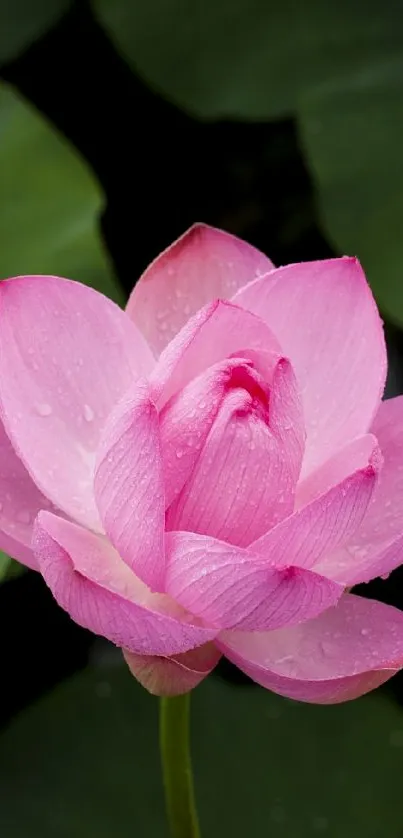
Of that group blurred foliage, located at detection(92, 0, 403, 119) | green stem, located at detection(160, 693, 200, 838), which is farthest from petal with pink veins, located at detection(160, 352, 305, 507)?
A: blurred foliage, located at detection(92, 0, 403, 119)

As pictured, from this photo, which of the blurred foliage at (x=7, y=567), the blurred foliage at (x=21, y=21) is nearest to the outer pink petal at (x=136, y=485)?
the blurred foliage at (x=7, y=567)

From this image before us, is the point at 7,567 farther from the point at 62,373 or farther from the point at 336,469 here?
the point at 336,469

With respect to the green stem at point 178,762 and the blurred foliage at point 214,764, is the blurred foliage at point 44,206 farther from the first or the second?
the green stem at point 178,762

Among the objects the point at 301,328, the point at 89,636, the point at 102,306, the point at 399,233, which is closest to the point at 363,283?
the point at 301,328

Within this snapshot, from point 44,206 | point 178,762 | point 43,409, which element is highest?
point 43,409

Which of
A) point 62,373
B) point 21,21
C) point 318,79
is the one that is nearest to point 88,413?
point 62,373

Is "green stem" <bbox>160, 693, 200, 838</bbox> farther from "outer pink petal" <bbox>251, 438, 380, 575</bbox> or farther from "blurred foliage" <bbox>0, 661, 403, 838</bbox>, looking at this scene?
"blurred foliage" <bbox>0, 661, 403, 838</bbox>

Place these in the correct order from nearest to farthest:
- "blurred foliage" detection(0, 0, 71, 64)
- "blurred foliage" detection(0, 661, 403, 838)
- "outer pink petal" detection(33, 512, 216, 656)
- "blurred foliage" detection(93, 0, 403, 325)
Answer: "outer pink petal" detection(33, 512, 216, 656), "blurred foliage" detection(0, 661, 403, 838), "blurred foliage" detection(93, 0, 403, 325), "blurred foliage" detection(0, 0, 71, 64)
